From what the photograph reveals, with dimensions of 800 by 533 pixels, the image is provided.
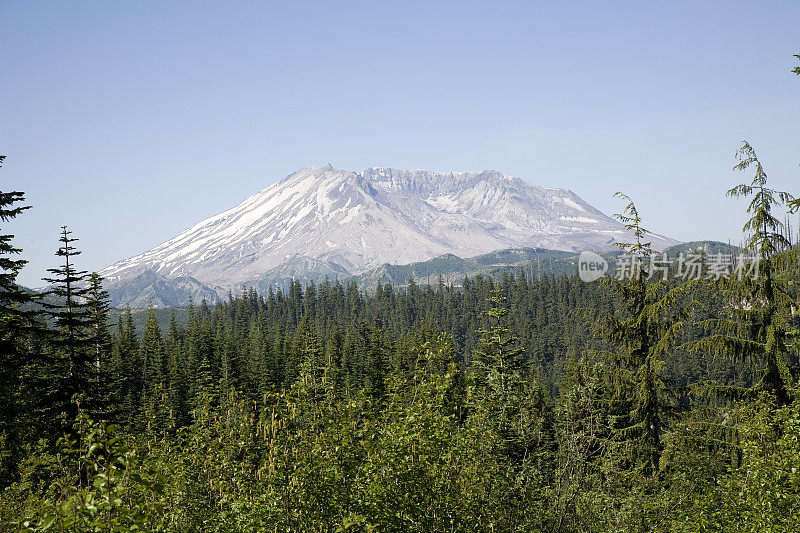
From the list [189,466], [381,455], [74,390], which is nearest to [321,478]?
[381,455]

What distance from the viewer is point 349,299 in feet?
611

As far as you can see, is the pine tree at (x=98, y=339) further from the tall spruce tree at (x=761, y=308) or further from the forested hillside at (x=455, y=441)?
the tall spruce tree at (x=761, y=308)

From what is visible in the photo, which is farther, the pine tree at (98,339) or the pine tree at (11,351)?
the pine tree at (98,339)

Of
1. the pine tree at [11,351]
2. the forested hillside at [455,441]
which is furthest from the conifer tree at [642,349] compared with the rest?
the pine tree at [11,351]

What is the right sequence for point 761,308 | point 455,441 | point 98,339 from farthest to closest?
point 98,339 → point 761,308 → point 455,441

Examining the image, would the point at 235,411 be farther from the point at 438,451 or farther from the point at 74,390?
the point at 74,390

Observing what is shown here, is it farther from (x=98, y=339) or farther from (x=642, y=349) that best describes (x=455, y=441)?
(x=98, y=339)

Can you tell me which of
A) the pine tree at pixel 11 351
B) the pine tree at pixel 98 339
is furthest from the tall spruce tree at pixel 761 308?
the pine tree at pixel 98 339

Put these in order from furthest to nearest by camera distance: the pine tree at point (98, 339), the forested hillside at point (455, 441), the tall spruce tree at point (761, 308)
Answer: the pine tree at point (98, 339), the tall spruce tree at point (761, 308), the forested hillside at point (455, 441)

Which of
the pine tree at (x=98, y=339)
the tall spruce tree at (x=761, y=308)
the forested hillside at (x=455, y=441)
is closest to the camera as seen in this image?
the forested hillside at (x=455, y=441)

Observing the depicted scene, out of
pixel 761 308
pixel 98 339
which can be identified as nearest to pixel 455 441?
pixel 761 308

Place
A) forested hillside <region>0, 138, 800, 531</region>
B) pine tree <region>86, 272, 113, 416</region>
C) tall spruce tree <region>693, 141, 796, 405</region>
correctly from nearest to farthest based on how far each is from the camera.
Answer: forested hillside <region>0, 138, 800, 531</region>
tall spruce tree <region>693, 141, 796, 405</region>
pine tree <region>86, 272, 113, 416</region>

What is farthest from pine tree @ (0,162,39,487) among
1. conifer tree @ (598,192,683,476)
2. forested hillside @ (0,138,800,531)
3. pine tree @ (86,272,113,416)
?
conifer tree @ (598,192,683,476)

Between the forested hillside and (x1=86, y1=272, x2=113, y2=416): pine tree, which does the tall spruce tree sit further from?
(x1=86, y1=272, x2=113, y2=416): pine tree
